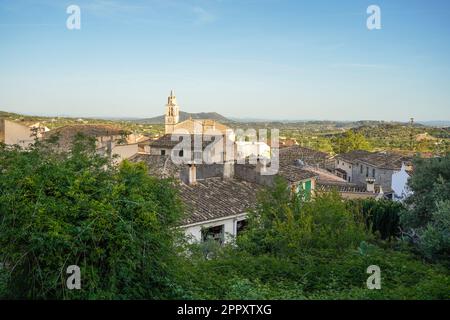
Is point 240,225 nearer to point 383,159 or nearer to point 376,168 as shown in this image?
point 376,168

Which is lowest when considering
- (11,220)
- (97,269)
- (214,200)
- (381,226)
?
(381,226)

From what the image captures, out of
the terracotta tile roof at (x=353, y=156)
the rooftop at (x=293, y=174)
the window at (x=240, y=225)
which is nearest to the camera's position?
the window at (x=240, y=225)

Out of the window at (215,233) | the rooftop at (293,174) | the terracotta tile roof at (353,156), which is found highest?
the rooftop at (293,174)

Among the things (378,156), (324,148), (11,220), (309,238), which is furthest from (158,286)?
(324,148)

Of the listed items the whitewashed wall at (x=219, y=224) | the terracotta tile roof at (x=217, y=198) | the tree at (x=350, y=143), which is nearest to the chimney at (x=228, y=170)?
the terracotta tile roof at (x=217, y=198)

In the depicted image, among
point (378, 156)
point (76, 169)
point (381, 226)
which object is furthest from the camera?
point (378, 156)

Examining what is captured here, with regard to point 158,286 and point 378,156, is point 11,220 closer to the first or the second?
point 158,286

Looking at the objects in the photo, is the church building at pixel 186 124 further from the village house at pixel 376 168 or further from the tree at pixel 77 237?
the tree at pixel 77 237
